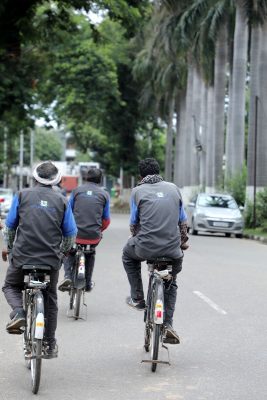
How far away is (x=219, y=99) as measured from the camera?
40.4m

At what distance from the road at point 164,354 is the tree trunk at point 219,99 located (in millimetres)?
27079

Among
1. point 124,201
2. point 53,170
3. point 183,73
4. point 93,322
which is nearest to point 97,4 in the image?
point 93,322

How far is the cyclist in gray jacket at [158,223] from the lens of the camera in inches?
288

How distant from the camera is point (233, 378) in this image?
22.5 ft

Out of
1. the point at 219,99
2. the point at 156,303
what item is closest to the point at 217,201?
the point at 219,99

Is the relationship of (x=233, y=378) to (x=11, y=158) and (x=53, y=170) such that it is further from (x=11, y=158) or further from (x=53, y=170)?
(x=11, y=158)

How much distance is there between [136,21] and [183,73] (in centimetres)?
2634

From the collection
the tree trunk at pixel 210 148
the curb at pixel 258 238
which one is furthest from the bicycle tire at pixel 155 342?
the tree trunk at pixel 210 148

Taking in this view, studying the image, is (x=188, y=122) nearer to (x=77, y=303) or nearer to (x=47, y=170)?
(x=77, y=303)

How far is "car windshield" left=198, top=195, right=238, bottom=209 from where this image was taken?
29.6 m

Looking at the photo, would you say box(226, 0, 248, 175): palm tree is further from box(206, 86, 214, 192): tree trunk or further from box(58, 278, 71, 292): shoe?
box(58, 278, 71, 292): shoe

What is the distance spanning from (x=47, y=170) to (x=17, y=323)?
1.30m

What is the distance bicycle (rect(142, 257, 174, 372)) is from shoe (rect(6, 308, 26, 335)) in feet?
3.82

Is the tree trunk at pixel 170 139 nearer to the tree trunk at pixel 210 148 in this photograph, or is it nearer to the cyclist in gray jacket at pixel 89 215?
the tree trunk at pixel 210 148
